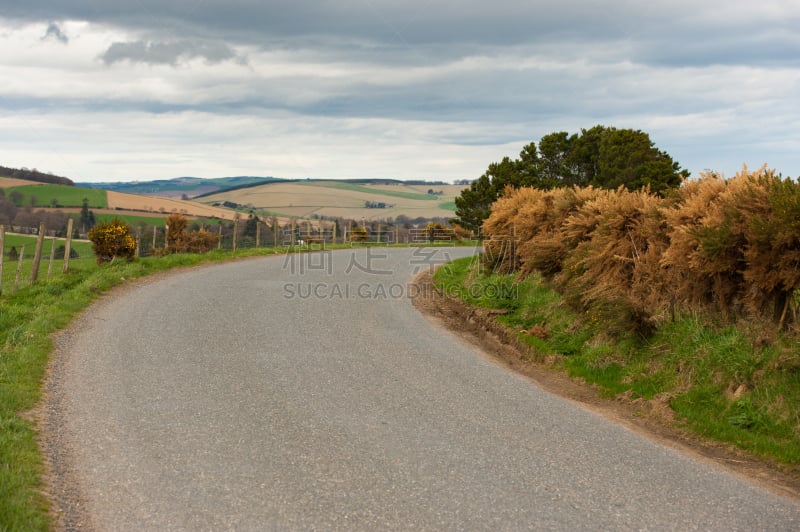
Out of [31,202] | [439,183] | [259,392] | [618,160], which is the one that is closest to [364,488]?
[259,392]

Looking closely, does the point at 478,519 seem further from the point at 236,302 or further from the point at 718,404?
the point at 236,302

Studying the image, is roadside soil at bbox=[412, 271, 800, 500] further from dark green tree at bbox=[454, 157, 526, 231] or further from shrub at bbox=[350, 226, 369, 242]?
shrub at bbox=[350, 226, 369, 242]

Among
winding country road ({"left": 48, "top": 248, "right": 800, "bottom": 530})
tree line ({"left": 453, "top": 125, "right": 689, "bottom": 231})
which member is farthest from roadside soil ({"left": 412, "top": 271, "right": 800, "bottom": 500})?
tree line ({"left": 453, "top": 125, "right": 689, "bottom": 231})

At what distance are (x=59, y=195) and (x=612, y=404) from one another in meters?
92.1

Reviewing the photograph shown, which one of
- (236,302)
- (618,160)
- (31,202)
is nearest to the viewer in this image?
(236,302)

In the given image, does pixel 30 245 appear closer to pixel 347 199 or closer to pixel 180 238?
pixel 180 238

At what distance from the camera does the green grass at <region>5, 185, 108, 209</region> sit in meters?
83.0

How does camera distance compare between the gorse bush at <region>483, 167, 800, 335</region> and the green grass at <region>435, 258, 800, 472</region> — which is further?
the gorse bush at <region>483, 167, 800, 335</region>

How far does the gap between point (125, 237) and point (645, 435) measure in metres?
21.9

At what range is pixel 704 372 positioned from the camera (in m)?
8.42

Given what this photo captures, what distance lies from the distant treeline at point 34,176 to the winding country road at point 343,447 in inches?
3834

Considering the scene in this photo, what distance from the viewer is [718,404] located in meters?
7.81

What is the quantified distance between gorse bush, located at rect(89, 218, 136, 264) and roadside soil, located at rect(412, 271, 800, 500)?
13.9 metres

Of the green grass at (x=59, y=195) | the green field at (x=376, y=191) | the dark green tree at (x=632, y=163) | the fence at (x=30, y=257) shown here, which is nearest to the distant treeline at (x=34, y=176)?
the green grass at (x=59, y=195)
